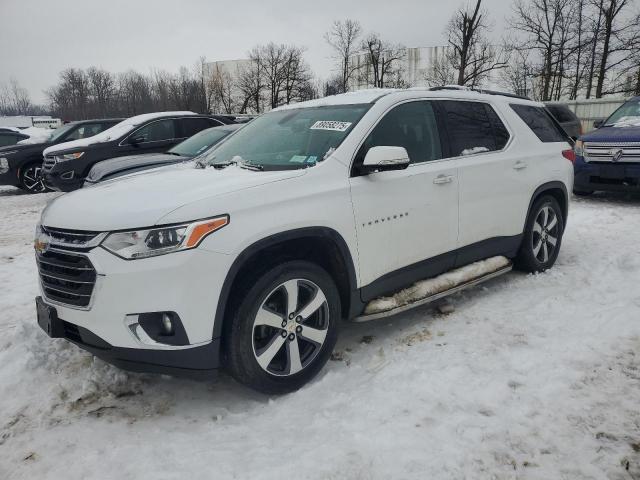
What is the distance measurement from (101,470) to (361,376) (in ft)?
5.16

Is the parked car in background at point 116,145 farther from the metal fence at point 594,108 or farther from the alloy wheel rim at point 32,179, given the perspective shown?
the metal fence at point 594,108

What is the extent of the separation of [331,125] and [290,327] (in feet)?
4.89

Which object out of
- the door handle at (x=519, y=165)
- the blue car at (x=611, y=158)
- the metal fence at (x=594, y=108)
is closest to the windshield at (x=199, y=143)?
the door handle at (x=519, y=165)

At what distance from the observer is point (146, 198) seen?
8.64 ft

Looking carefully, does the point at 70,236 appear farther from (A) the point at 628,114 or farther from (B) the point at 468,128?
(A) the point at 628,114

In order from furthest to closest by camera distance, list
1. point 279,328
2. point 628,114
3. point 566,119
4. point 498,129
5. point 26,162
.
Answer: point 566,119 < point 26,162 < point 628,114 < point 498,129 < point 279,328

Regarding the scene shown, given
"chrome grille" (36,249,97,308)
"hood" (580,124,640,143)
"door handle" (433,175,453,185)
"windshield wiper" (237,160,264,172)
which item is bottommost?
"chrome grille" (36,249,97,308)

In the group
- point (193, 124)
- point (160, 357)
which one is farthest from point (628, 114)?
point (160, 357)

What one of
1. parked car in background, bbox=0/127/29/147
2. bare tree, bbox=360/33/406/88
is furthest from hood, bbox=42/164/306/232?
bare tree, bbox=360/33/406/88

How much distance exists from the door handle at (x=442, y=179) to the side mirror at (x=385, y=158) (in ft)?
1.97

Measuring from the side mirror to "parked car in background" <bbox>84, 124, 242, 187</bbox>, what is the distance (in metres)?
3.15

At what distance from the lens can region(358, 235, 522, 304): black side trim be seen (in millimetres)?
3339

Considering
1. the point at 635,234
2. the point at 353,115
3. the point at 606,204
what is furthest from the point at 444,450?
the point at 606,204

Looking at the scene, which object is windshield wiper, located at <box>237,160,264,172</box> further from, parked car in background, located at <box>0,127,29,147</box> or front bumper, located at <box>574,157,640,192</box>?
parked car in background, located at <box>0,127,29,147</box>
